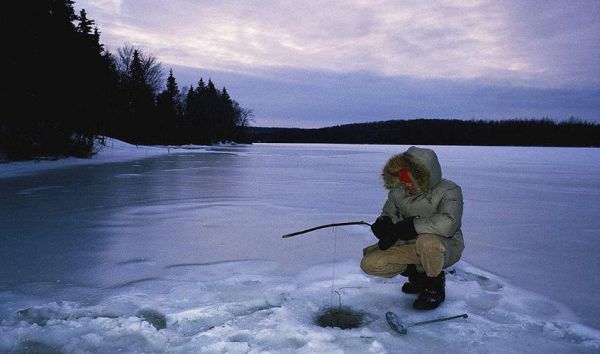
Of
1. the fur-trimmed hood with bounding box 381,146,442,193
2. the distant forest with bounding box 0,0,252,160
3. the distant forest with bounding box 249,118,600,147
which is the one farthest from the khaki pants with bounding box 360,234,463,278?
the distant forest with bounding box 249,118,600,147

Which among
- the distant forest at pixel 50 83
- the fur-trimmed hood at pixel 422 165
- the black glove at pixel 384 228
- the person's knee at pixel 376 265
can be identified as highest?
the distant forest at pixel 50 83

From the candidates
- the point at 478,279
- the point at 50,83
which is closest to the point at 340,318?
the point at 478,279

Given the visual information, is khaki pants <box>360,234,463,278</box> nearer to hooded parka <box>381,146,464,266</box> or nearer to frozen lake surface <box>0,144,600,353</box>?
hooded parka <box>381,146,464,266</box>

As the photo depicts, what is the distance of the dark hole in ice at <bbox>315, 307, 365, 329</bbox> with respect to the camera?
2963mm

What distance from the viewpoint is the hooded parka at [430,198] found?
10.1 ft

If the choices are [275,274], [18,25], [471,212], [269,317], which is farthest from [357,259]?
[18,25]

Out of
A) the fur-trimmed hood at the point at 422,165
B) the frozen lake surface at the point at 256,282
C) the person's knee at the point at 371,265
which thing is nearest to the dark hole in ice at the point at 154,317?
the frozen lake surface at the point at 256,282

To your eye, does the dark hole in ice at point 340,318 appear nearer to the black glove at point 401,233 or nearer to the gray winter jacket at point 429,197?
the black glove at point 401,233

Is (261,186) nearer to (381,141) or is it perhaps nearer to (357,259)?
(357,259)

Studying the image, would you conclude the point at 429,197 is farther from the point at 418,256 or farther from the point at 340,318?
the point at 340,318

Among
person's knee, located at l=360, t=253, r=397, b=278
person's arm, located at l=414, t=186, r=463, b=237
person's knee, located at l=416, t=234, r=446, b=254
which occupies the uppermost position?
person's arm, located at l=414, t=186, r=463, b=237

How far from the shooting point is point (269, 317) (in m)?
3.01

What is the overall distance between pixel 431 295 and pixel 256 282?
5.27 ft

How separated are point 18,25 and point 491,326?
20.8m
